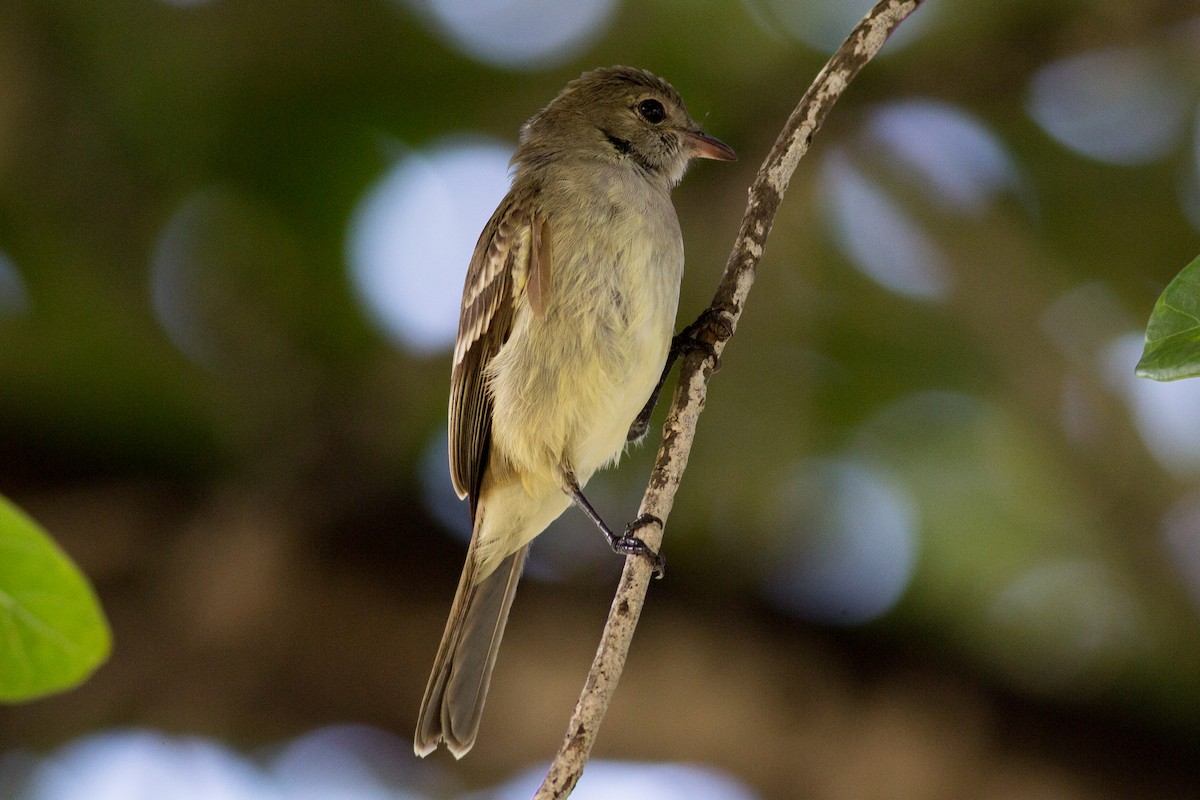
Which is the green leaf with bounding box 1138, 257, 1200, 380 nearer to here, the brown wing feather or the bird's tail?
the brown wing feather

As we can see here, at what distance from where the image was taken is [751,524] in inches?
216

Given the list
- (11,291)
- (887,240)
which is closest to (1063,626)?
(887,240)

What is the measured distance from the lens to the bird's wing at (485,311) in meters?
3.74

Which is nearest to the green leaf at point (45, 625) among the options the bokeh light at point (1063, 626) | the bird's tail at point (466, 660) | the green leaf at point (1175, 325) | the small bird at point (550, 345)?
the green leaf at point (1175, 325)

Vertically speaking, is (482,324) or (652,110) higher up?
(652,110)

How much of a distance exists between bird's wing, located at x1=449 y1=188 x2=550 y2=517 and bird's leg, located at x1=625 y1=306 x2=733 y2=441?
42 centimetres

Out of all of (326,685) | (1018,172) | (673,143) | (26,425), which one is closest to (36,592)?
(673,143)

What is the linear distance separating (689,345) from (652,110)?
1.32 m

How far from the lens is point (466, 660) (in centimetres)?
387

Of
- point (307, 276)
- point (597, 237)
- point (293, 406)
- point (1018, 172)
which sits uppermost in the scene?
point (1018, 172)

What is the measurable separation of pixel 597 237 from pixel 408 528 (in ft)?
6.75

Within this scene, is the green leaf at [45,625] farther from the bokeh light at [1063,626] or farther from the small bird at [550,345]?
the bokeh light at [1063,626]

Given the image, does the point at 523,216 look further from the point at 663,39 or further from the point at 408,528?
the point at 663,39

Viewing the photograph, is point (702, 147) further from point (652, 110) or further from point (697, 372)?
point (697, 372)
